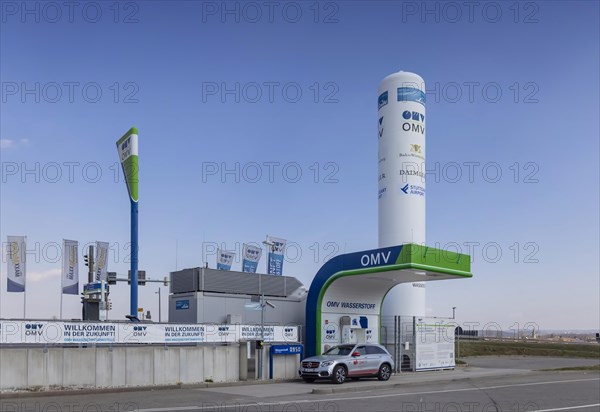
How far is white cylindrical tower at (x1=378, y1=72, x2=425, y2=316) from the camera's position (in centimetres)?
3697

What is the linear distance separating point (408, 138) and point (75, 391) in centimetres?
2329

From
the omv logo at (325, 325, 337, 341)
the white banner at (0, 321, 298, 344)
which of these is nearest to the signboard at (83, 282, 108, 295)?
the white banner at (0, 321, 298, 344)

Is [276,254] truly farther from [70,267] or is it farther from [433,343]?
[70,267]

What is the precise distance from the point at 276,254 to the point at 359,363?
1606 cm

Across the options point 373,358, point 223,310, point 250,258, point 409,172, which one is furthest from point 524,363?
point 223,310

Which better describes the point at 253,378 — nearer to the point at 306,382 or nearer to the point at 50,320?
the point at 306,382

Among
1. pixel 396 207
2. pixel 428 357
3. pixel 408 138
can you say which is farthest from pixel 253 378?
pixel 408 138

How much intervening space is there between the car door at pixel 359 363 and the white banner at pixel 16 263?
15.5m

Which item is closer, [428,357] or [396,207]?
[428,357]

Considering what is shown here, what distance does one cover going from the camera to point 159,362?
77.5 ft

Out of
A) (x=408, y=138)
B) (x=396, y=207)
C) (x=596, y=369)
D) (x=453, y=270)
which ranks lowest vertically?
(x=596, y=369)

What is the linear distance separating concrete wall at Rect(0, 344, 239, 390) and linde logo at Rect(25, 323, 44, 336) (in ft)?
1.62

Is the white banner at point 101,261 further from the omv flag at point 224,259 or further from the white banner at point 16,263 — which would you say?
the white banner at point 16,263

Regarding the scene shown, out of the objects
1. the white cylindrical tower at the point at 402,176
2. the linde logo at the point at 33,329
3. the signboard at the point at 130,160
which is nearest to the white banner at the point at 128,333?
the linde logo at the point at 33,329
